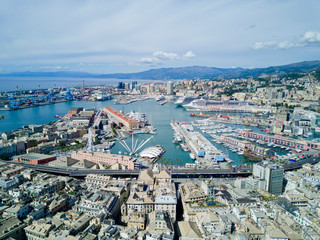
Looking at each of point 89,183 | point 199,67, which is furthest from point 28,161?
point 199,67

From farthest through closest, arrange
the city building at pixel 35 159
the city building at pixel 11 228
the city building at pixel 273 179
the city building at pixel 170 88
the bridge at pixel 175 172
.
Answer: the city building at pixel 170 88 → the city building at pixel 35 159 → the bridge at pixel 175 172 → the city building at pixel 273 179 → the city building at pixel 11 228

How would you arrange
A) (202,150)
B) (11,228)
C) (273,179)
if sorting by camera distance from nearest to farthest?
(11,228) < (273,179) < (202,150)

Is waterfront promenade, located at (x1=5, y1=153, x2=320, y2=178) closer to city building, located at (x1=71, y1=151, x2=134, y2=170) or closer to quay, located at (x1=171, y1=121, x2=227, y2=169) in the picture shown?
city building, located at (x1=71, y1=151, x2=134, y2=170)

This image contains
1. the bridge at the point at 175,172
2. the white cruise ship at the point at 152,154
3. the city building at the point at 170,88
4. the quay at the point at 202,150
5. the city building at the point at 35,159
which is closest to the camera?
the bridge at the point at 175,172

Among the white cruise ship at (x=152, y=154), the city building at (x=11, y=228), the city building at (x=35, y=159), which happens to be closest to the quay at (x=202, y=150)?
the white cruise ship at (x=152, y=154)

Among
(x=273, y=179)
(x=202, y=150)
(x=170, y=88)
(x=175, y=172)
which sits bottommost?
(x=175, y=172)

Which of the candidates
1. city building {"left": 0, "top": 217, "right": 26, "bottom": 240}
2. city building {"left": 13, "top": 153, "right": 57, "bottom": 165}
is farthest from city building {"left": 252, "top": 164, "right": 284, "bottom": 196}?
city building {"left": 13, "top": 153, "right": 57, "bottom": 165}

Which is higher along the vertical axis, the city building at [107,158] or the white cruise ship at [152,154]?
the city building at [107,158]

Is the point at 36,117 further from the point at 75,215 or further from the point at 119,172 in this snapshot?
the point at 75,215

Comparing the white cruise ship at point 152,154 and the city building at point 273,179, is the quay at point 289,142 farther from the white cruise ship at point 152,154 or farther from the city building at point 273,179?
the white cruise ship at point 152,154

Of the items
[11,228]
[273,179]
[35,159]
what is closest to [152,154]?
[35,159]

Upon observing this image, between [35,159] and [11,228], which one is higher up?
[11,228]

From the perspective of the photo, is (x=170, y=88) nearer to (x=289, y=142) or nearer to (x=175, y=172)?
(x=289, y=142)
